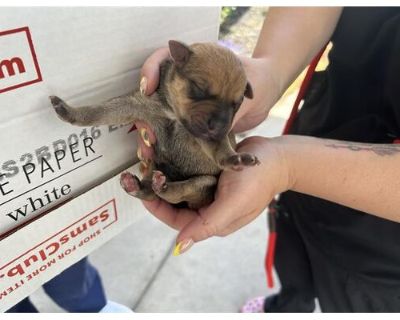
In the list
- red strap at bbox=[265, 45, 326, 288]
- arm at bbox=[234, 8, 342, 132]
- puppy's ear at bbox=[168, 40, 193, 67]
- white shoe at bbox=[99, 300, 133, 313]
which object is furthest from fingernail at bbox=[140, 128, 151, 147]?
white shoe at bbox=[99, 300, 133, 313]

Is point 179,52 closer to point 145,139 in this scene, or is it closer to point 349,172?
point 145,139

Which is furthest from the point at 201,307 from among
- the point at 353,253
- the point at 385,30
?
the point at 385,30

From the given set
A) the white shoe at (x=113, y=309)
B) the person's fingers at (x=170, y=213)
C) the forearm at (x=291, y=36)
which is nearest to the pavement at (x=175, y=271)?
the white shoe at (x=113, y=309)

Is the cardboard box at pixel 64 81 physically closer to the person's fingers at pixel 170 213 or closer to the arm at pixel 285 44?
the person's fingers at pixel 170 213

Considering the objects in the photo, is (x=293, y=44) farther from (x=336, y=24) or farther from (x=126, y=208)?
(x=126, y=208)

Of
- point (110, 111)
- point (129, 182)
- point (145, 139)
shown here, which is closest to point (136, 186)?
point (129, 182)

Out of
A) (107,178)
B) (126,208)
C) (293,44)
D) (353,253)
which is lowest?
(353,253)

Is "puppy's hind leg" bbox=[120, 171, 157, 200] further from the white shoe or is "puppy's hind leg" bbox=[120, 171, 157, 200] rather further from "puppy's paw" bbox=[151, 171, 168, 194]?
the white shoe
